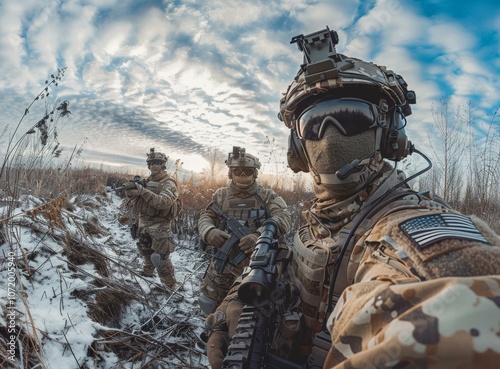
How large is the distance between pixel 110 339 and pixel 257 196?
2.42 metres

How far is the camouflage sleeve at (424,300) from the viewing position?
1.30 feet

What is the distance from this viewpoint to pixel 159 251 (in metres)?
4.70

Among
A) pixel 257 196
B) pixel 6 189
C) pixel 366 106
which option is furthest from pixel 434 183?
pixel 6 189

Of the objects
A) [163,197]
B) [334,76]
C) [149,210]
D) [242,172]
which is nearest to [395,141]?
[334,76]

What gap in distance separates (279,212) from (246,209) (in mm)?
457

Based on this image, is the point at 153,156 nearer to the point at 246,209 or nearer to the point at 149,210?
the point at 149,210

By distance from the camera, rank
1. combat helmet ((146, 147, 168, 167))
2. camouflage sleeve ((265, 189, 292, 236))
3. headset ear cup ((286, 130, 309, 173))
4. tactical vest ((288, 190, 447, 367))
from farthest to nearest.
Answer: combat helmet ((146, 147, 168, 167)) < camouflage sleeve ((265, 189, 292, 236)) < headset ear cup ((286, 130, 309, 173)) < tactical vest ((288, 190, 447, 367))

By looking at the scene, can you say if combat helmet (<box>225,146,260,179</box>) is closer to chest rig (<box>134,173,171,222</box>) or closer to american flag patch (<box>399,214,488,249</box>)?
chest rig (<box>134,173,171,222</box>)

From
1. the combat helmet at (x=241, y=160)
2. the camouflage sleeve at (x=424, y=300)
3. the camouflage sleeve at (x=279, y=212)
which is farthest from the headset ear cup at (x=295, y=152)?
the combat helmet at (x=241, y=160)

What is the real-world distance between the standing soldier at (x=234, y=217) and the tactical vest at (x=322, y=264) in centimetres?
197

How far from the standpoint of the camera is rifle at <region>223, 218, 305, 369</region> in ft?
3.14

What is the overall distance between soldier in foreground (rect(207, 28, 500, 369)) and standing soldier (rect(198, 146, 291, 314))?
78.7 inches

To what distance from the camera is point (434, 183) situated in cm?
700

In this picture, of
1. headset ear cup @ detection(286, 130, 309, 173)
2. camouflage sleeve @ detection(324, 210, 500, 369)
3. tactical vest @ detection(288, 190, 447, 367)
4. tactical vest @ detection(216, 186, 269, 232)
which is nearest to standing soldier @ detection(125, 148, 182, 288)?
tactical vest @ detection(216, 186, 269, 232)
